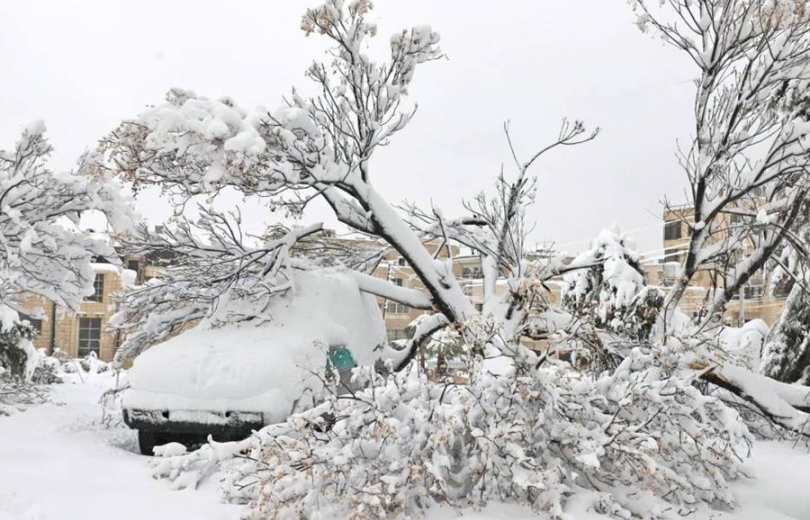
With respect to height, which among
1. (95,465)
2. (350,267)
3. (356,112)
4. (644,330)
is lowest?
(95,465)

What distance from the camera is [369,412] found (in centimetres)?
479

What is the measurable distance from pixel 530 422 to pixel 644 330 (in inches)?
242

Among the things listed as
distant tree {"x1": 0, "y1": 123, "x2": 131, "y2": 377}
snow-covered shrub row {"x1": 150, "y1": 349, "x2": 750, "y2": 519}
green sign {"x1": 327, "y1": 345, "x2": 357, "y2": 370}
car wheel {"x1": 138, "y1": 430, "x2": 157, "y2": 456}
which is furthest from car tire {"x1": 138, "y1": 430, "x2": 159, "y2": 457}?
distant tree {"x1": 0, "y1": 123, "x2": 131, "y2": 377}

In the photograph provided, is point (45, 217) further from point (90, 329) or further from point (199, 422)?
point (90, 329)

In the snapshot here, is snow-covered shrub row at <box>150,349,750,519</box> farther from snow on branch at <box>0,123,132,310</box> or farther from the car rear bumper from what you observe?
snow on branch at <box>0,123,132,310</box>

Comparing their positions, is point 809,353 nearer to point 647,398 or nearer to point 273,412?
point 647,398

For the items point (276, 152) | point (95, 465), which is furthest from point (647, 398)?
point (95, 465)

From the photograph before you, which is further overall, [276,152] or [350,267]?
[350,267]

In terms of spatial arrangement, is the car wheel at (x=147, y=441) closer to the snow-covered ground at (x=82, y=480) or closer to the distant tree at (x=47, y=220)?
the snow-covered ground at (x=82, y=480)

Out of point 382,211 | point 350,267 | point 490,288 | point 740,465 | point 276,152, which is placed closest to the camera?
point 740,465

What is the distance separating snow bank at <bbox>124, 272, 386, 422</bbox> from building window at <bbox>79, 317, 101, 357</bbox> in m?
28.9

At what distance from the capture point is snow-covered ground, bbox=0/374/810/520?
4.71m

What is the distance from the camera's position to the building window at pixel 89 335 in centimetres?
3366

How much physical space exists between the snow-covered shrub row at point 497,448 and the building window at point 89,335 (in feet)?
103
